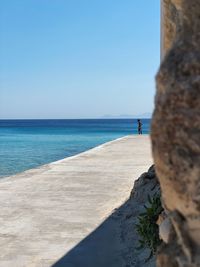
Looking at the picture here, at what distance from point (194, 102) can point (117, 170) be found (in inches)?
494

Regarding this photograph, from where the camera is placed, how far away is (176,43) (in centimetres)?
239

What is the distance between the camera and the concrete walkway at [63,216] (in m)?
6.24

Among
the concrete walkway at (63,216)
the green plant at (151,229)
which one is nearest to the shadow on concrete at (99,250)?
the concrete walkway at (63,216)

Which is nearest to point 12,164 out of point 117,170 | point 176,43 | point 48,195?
point 117,170

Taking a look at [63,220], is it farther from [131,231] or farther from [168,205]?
[168,205]

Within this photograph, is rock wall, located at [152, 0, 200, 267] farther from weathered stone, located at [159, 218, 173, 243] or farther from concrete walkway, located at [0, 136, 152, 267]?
concrete walkway, located at [0, 136, 152, 267]

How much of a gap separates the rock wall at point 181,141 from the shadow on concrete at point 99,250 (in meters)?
3.81

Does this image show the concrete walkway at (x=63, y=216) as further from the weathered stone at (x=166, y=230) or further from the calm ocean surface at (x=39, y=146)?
the weathered stone at (x=166, y=230)

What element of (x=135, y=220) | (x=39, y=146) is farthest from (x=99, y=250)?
(x=39, y=146)

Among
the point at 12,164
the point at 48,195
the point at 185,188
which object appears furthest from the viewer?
the point at 12,164

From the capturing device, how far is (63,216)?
27.2 feet

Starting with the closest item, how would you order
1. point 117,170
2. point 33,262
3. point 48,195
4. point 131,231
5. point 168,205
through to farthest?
point 168,205
point 33,262
point 131,231
point 48,195
point 117,170

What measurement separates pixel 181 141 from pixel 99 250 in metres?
4.70

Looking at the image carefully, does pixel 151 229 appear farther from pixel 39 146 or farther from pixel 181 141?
pixel 39 146
